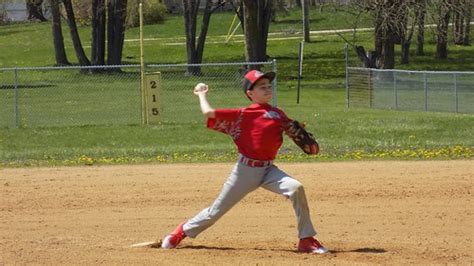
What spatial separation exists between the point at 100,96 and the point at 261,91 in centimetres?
2513

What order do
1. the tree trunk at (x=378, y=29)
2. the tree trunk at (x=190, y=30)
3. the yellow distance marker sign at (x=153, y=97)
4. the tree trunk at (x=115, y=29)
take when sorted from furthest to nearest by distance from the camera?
the tree trunk at (x=115, y=29) < the tree trunk at (x=190, y=30) < the tree trunk at (x=378, y=29) < the yellow distance marker sign at (x=153, y=97)

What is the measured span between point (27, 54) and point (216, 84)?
2341cm

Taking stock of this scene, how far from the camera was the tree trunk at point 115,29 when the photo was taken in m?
45.5

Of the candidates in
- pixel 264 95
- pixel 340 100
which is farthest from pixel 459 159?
pixel 340 100

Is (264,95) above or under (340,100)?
above

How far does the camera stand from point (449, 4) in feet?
124

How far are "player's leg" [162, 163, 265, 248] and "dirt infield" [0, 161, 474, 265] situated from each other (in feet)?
0.88

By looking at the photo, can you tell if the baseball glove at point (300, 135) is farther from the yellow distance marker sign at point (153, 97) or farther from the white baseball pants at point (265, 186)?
the yellow distance marker sign at point (153, 97)

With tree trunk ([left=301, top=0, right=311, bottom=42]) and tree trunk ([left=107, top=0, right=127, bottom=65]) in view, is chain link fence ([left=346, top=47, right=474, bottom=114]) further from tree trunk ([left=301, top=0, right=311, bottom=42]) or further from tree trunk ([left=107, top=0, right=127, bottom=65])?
tree trunk ([left=301, top=0, right=311, bottom=42])

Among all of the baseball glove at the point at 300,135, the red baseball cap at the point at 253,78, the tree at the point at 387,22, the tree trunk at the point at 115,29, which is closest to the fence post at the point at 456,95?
the tree at the point at 387,22

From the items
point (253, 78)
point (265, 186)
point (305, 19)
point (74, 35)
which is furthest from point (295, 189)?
point (305, 19)

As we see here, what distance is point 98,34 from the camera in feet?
148

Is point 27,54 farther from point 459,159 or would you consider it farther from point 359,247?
point 359,247

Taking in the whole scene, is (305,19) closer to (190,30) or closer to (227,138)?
(190,30)
